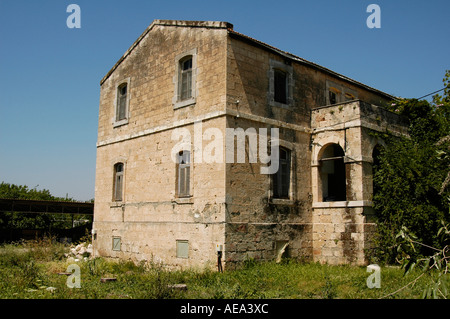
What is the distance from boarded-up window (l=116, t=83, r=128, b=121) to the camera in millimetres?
16938

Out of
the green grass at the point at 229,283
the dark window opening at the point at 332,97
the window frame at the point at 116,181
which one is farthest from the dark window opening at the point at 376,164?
the window frame at the point at 116,181

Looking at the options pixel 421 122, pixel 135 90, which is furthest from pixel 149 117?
pixel 421 122

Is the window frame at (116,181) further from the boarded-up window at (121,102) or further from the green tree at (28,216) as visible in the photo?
the green tree at (28,216)

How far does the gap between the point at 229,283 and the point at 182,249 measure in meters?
3.07

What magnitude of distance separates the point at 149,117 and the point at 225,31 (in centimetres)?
445

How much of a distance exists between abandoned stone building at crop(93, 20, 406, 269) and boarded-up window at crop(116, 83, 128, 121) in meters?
0.54

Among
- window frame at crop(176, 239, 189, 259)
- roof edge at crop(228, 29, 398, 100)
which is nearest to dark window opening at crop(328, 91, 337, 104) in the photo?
roof edge at crop(228, 29, 398, 100)

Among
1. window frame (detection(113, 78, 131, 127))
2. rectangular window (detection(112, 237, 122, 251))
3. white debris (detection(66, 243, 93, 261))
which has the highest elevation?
window frame (detection(113, 78, 131, 127))

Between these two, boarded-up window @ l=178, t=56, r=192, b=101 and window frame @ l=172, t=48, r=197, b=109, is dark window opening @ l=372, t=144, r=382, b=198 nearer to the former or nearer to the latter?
window frame @ l=172, t=48, r=197, b=109

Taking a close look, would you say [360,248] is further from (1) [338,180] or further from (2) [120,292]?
(2) [120,292]

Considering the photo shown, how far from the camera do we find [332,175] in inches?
611

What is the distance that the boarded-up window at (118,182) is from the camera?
1644 centimetres

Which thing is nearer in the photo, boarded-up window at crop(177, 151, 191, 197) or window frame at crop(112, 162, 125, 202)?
boarded-up window at crop(177, 151, 191, 197)
